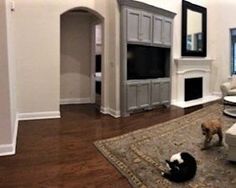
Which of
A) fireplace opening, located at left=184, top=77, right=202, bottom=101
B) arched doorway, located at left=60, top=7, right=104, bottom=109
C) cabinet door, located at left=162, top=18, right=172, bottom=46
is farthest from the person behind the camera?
fireplace opening, located at left=184, top=77, right=202, bottom=101

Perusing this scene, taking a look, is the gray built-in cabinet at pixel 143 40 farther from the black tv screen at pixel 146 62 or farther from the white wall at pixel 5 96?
the white wall at pixel 5 96

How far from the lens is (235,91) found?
277 inches

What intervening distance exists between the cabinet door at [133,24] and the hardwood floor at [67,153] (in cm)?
171

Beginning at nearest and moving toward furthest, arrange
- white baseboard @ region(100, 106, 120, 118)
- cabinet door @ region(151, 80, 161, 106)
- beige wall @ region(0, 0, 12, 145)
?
1. beige wall @ region(0, 0, 12, 145)
2. white baseboard @ region(100, 106, 120, 118)
3. cabinet door @ region(151, 80, 161, 106)

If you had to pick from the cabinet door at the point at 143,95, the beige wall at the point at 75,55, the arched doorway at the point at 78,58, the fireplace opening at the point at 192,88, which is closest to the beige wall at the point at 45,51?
the cabinet door at the point at 143,95

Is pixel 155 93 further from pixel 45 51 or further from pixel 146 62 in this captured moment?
pixel 45 51

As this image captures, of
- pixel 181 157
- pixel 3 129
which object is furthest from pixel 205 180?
pixel 3 129

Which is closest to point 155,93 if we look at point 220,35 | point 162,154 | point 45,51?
point 45,51

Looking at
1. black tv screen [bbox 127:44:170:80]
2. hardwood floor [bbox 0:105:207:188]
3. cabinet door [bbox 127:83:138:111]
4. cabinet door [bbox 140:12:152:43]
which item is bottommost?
hardwood floor [bbox 0:105:207:188]

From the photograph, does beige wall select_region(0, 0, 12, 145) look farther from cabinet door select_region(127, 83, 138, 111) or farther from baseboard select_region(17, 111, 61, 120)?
cabinet door select_region(127, 83, 138, 111)

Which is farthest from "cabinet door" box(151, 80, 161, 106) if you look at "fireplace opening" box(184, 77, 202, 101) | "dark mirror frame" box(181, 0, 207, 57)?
"dark mirror frame" box(181, 0, 207, 57)

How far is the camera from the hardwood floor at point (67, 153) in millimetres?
2962

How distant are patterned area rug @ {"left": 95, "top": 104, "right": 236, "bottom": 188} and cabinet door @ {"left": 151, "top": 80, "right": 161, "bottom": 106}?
1516 mm

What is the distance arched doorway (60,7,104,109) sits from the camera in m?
7.71
